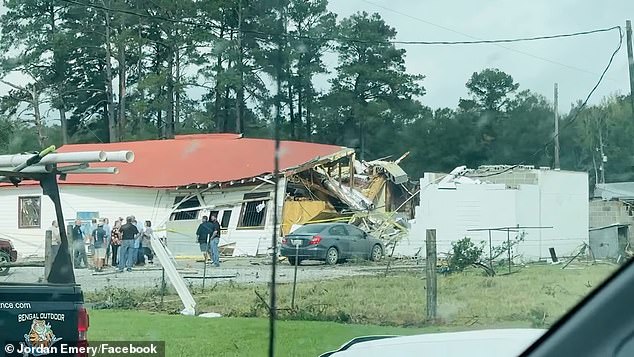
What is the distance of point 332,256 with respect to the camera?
22.7 feet

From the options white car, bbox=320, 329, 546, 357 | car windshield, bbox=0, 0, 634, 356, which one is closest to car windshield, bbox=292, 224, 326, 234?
car windshield, bbox=0, 0, 634, 356

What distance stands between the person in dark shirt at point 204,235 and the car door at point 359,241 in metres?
1.04

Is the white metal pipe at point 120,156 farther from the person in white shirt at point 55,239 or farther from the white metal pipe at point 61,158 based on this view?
the person in white shirt at point 55,239

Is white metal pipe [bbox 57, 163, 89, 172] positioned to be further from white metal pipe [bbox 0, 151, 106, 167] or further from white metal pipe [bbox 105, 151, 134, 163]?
white metal pipe [bbox 105, 151, 134, 163]

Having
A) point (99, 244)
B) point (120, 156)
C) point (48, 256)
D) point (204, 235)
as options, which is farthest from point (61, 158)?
point (204, 235)

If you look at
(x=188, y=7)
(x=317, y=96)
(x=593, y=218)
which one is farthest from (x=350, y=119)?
(x=593, y=218)

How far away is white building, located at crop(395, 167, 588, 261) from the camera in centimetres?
604

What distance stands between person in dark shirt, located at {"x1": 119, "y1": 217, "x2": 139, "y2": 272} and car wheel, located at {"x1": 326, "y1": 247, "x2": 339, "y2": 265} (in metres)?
1.44

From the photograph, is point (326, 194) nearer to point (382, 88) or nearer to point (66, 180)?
point (382, 88)

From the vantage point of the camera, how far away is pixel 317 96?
6109mm

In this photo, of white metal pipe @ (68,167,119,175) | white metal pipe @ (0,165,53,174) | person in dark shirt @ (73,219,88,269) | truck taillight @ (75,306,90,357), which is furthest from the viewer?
person in dark shirt @ (73,219,88,269)

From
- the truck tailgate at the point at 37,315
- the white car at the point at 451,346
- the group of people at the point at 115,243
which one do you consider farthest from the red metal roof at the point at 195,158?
the white car at the point at 451,346

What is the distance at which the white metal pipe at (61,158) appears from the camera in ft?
18.2

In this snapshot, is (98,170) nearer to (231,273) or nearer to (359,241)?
(231,273)
